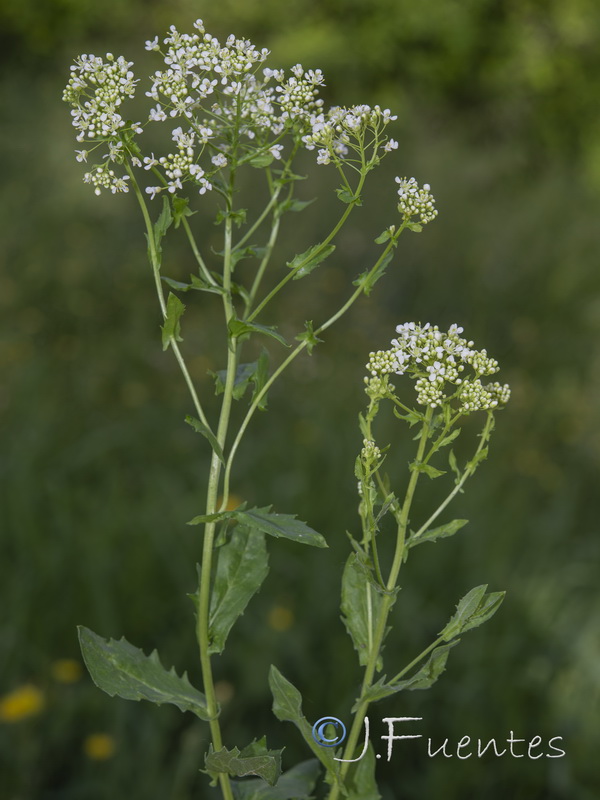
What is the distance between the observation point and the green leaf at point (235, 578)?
37.6 inches

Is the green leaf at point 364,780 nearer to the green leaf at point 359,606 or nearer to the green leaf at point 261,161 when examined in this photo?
the green leaf at point 359,606

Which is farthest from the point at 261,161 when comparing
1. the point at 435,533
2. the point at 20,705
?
the point at 20,705

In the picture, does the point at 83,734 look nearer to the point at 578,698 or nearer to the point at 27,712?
the point at 27,712

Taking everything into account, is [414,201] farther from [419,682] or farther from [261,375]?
[419,682]

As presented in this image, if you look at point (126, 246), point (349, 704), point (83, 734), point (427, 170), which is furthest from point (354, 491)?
point (427, 170)

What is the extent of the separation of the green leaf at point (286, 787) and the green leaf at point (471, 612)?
236 millimetres

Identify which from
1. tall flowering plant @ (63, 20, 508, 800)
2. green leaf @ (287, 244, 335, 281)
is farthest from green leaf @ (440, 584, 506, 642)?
green leaf @ (287, 244, 335, 281)

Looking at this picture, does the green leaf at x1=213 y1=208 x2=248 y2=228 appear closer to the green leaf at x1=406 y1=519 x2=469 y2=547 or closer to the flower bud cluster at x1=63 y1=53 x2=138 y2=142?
the flower bud cluster at x1=63 y1=53 x2=138 y2=142

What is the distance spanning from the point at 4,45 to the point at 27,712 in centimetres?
961

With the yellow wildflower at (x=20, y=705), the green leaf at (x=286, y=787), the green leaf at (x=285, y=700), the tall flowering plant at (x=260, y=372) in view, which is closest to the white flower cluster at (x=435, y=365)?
the tall flowering plant at (x=260, y=372)

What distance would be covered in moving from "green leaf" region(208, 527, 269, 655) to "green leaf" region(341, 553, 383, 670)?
3.7 inches

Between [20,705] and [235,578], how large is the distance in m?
1.25

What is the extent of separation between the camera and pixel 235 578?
3.29 ft

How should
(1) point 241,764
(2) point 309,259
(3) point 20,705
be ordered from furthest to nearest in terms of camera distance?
1. (3) point 20,705
2. (2) point 309,259
3. (1) point 241,764
